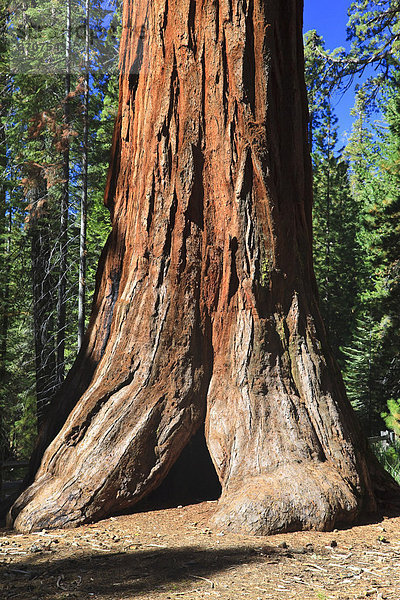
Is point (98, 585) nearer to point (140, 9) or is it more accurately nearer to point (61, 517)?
point (61, 517)

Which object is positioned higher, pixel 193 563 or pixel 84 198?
pixel 84 198

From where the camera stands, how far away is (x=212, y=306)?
486cm

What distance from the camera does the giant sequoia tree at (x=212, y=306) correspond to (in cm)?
434

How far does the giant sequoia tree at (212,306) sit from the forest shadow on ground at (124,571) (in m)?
0.82

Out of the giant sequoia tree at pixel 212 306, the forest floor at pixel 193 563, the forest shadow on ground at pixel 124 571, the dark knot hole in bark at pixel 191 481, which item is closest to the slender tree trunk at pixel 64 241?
the dark knot hole in bark at pixel 191 481

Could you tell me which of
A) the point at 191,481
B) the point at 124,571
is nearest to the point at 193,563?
the point at 124,571

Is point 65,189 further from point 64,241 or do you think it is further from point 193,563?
point 193,563

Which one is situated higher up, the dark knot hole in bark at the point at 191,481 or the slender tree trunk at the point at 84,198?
the slender tree trunk at the point at 84,198

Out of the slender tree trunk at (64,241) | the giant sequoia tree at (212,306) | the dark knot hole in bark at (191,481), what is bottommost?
the dark knot hole in bark at (191,481)

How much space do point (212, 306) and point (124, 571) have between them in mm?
2348

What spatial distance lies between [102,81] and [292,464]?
17185mm

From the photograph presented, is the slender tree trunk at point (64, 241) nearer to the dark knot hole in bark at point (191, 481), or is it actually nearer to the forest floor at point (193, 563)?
the dark knot hole in bark at point (191, 481)

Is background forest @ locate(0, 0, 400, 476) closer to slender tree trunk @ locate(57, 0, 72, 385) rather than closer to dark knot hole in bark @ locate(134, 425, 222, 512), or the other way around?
slender tree trunk @ locate(57, 0, 72, 385)

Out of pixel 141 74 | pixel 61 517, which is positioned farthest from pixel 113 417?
pixel 141 74
